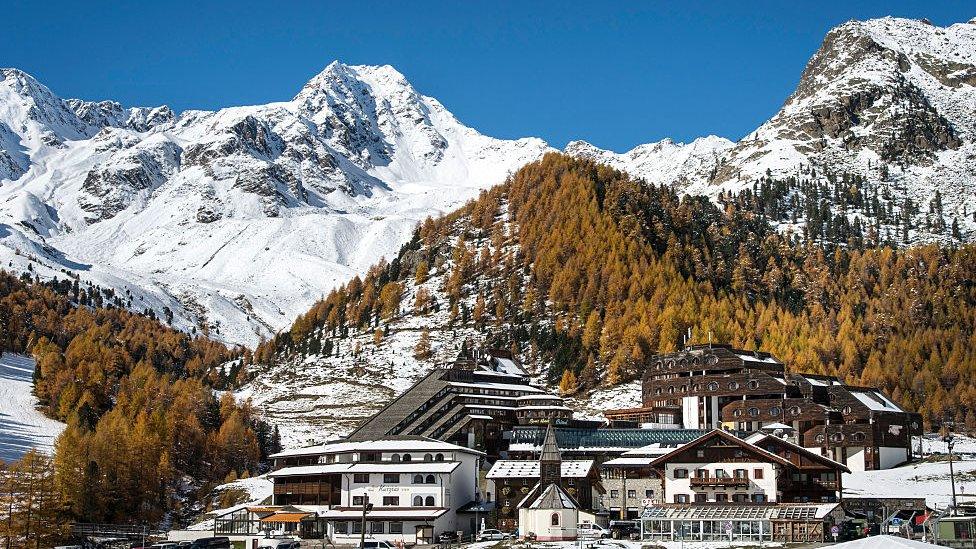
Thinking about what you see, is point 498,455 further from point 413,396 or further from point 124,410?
point 124,410

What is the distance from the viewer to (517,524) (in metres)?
114

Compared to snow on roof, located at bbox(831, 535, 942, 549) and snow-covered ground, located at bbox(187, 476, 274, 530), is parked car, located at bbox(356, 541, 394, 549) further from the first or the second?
snow on roof, located at bbox(831, 535, 942, 549)

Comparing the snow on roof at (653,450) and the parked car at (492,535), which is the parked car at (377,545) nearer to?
the parked car at (492,535)

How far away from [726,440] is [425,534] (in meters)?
30.4

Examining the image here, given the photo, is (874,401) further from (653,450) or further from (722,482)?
(722,482)

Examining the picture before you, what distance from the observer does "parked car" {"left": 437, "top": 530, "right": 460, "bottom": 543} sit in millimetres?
110213

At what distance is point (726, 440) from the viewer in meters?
111

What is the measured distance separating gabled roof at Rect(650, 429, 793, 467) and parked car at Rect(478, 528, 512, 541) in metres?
16.6

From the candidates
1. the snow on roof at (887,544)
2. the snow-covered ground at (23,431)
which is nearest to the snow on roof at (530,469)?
the snow on roof at (887,544)

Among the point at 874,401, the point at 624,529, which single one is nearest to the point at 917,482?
the point at 874,401

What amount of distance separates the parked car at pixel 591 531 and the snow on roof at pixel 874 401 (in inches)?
2313

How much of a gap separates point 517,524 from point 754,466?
77.0 feet

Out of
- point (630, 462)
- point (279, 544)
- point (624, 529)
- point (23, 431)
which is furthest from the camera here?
point (23, 431)

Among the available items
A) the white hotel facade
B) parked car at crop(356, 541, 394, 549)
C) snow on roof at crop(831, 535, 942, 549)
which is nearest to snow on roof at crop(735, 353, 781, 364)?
the white hotel facade
